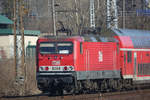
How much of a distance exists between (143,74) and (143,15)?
2073 centimetres

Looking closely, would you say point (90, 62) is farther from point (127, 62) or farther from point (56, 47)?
point (127, 62)

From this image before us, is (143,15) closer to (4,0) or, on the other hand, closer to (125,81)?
(125,81)

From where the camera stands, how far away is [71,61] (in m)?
14.7

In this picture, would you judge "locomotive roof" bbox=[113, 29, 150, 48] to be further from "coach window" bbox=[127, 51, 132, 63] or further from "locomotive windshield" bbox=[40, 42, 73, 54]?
"locomotive windshield" bbox=[40, 42, 73, 54]

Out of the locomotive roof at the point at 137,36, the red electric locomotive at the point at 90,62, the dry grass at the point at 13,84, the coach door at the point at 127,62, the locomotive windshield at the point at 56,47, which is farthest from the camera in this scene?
the locomotive roof at the point at 137,36

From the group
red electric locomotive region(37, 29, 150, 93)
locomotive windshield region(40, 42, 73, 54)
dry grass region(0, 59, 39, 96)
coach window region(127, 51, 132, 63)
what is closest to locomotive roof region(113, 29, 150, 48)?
red electric locomotive region(37, 29, 150, 93)

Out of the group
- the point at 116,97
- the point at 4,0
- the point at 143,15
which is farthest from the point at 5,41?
the point at 116,97

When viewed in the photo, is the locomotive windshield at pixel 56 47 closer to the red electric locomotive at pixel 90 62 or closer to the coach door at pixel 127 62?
the red electric locomotive at pixel 90 62

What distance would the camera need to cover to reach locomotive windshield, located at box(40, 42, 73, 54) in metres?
14.9

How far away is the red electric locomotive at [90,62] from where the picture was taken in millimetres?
14773

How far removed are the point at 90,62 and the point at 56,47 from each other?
1.81 m

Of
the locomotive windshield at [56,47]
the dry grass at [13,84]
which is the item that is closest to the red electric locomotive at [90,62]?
the locomotive windshield at [56,47]

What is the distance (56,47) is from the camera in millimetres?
15016

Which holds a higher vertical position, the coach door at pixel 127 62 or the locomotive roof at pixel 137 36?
the locomotive roof at pixel 137 36
